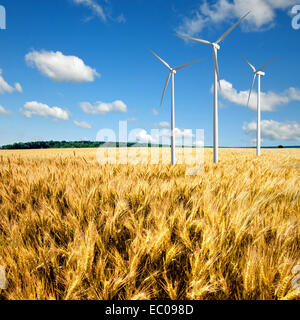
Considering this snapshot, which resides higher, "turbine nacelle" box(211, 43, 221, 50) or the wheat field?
"turbine nacelle" box(211, 43, 221, 50)

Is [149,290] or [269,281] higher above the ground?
[269,281]

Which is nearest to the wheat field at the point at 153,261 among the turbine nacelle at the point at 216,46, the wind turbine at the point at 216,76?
the wind turbine at the point at 216,76

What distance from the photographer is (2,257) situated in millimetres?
1297

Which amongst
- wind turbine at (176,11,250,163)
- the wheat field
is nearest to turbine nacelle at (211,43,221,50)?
wind turbine at (176,11,250,163)

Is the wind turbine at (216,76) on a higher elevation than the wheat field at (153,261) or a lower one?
higher

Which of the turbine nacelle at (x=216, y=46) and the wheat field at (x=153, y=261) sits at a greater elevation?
the turbine nacelle at (x=216, y=46)

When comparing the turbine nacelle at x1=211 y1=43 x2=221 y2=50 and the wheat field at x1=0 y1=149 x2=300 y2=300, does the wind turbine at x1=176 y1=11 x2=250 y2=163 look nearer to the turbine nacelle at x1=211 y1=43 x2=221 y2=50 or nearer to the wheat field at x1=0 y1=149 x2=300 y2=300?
the turbine nacelle at x1=211 y1=43 x2=221 y2=50

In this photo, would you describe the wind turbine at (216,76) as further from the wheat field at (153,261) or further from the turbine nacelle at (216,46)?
the wheat field at (153,261)

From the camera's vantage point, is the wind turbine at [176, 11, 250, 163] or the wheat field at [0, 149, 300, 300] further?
the wind turbine at [176, 11, 250, 163]

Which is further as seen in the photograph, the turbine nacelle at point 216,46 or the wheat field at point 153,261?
the turbine nacelle at point 216,46

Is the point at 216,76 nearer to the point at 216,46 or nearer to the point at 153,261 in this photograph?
the point at 216,46
